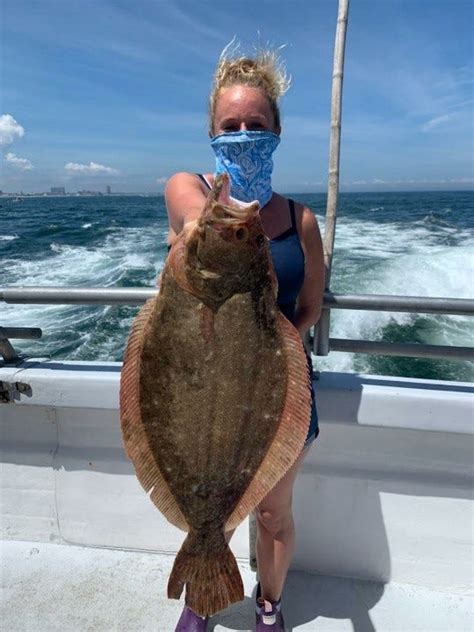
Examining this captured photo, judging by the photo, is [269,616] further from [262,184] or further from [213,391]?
[262,184]

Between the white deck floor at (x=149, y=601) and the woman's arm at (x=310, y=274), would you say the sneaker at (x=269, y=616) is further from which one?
the woman's arm at (x=310, y=274)

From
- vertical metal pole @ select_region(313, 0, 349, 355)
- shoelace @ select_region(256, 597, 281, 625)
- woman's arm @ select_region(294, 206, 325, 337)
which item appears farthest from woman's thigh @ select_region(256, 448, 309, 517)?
vertical metal pole @ select_region(313, 0, 349, 355)

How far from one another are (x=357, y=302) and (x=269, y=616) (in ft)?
5.12

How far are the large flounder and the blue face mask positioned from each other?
37 cm

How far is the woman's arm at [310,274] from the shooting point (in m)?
2.09

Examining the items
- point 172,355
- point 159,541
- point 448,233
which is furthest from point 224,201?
point 448,233

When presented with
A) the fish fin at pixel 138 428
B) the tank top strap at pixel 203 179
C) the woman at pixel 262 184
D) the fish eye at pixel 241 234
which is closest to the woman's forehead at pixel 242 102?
the woman at pixel 262 184

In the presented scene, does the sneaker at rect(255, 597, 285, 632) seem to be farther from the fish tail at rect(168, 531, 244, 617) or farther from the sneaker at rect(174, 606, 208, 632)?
the fish tail at rect(168, 531, 244, 617)

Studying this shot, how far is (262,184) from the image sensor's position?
2021 millimetres

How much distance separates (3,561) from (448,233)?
23907mm

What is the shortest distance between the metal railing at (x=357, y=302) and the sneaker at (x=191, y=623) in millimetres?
1446

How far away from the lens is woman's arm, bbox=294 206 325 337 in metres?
2.09

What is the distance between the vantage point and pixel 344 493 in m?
2.87

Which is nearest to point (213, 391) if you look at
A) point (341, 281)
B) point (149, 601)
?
point (149, 601)
